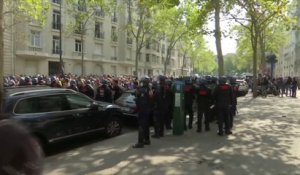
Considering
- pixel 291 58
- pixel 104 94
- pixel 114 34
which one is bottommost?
pixel 104 94

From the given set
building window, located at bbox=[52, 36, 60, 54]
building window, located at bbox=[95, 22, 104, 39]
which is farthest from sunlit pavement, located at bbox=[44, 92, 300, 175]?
building window, located at bbox=[95, 22, 104, 39]

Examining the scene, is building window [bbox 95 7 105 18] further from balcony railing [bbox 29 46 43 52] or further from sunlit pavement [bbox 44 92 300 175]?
sunlit pavement [bbox 44 92 300 175]

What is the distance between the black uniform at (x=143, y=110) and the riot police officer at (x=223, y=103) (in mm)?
2667

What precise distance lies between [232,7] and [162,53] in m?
55.9

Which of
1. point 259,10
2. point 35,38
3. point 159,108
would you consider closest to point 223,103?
point 159,108

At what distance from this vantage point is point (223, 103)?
12.5 meters

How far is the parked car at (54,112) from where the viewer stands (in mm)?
9375

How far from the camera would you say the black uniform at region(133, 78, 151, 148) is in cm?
1050

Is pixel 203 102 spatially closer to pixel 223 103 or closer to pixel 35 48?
pixel 223 103

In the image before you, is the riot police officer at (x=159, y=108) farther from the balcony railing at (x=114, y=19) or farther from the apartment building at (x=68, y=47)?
the balcony railing at (x=114, y=19)

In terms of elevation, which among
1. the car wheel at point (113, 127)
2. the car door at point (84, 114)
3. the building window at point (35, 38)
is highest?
the building window at point (35, 38)

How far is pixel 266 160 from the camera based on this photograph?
29.8 feet

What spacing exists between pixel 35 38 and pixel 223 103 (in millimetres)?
35762

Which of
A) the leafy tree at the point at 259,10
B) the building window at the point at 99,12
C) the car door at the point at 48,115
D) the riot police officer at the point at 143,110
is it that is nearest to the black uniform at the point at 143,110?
the riot police officer at the point at 143,110
